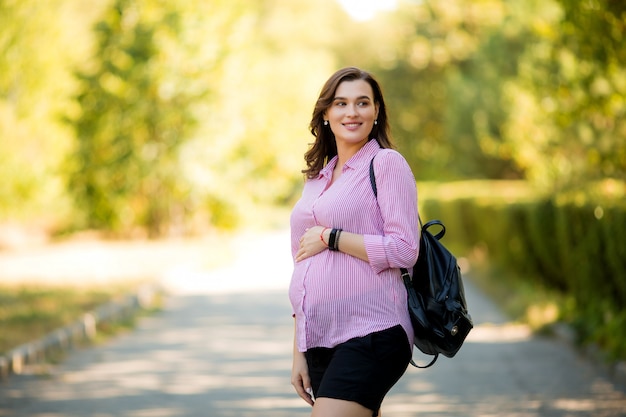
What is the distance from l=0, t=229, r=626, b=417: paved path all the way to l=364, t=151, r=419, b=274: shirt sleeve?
4.09 meters

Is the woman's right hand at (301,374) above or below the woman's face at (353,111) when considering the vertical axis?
below

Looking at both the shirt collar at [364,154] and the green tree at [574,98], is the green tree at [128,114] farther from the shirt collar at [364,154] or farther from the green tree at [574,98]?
the shirt collar at [364,154]

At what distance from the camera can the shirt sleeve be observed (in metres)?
3.58

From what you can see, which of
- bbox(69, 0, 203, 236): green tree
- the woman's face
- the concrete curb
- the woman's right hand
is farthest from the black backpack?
bbox(69, 0, 203, 236): green tree

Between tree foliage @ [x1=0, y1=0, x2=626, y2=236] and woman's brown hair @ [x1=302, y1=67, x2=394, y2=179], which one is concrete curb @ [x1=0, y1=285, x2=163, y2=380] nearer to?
woman's brown hair @ [x1=302, y1=67, x2=394, y2=179]

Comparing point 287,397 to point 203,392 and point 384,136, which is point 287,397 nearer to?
point 203,392

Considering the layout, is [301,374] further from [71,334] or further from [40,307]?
[40,307]

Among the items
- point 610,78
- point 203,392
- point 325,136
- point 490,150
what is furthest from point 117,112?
point 325,136

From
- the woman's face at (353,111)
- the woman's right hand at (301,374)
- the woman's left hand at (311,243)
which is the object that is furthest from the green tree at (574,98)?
the woman's right hand at (301,374)

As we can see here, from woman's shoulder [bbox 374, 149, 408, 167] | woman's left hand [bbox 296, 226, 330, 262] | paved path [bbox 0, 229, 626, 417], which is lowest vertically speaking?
paved path [bbox 0, 229, 626, 417]

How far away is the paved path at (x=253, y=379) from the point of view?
7.71 meters

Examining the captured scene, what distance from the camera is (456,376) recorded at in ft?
30.1

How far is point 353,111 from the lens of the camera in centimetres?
385

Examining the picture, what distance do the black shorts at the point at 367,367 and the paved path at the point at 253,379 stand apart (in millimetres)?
3948
